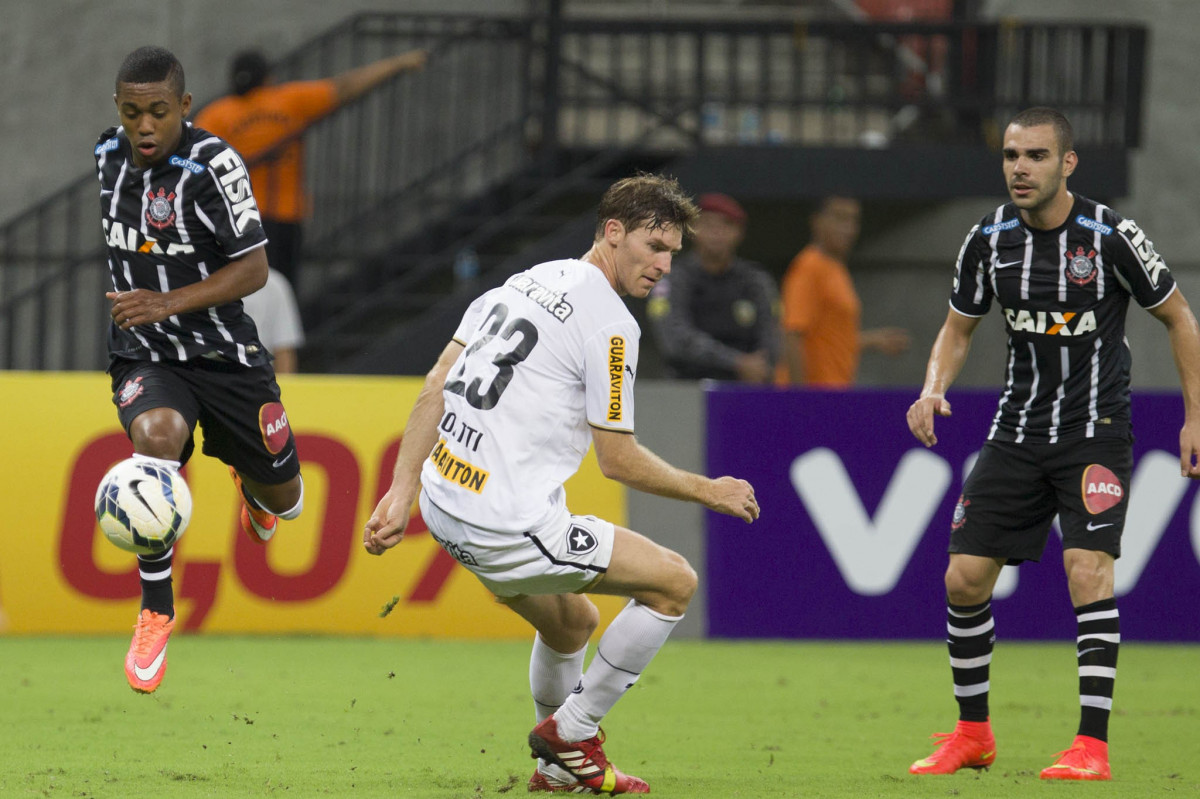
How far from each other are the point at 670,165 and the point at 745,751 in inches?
310

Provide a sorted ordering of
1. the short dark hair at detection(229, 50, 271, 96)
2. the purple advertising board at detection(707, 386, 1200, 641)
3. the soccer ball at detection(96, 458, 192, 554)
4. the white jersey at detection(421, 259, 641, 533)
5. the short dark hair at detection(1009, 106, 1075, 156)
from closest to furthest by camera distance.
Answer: the white jersey at detection(421, 259, 641, 533), the soccer ball at detection(96, 458, 192, 554), the short dark hair at detection(1009, 106, 1075, 156), the purple advertising board at detection(707, 386, 1200, 641), the short dark hair at detection(229, 50, 271, 96)

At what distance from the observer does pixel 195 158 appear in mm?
6152

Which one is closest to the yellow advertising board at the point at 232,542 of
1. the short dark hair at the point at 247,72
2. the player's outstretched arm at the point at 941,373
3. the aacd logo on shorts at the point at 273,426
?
the short dark hair at the point at 247,72

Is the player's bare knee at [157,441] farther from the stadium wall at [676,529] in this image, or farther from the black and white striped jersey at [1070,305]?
the stadium wall at [676,529]

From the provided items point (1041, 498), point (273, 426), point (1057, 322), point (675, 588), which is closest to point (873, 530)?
point (1041, 498)

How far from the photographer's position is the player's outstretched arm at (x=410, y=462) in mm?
5039

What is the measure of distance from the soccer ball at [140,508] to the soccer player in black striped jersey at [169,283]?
0.15 metres

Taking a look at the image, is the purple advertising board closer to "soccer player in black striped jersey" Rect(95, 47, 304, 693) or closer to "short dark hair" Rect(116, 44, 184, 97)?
"soccer player in black striped jersey" Rect(95, 47, 304, 693)

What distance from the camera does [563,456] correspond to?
17.1ft

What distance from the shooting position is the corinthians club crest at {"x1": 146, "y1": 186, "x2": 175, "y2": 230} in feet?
20.1

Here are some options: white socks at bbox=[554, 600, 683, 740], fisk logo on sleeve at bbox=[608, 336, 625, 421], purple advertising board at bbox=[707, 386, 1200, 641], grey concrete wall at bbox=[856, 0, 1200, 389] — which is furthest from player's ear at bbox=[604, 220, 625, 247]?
grey concrete wall at bbox=[856, 0, 1200, 389]

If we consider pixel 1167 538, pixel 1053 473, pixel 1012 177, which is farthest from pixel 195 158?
pixel 1167 538

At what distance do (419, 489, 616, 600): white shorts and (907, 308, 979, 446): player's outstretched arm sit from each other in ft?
5.00

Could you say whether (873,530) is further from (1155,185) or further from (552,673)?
(1155,185)
